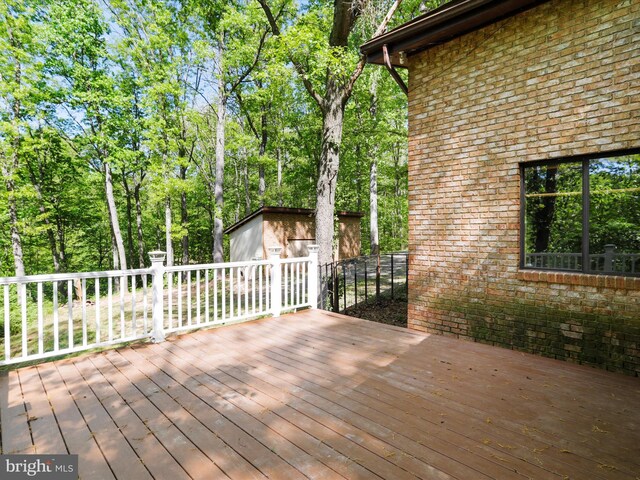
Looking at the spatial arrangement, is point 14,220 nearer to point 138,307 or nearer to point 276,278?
point 138,307

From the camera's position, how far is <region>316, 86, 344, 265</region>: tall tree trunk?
288 inches

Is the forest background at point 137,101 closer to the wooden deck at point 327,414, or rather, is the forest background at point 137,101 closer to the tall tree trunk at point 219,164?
the tall tree trunk at point 219,164

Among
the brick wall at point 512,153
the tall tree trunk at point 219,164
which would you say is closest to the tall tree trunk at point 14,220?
the tall tree trunk at point 219,164

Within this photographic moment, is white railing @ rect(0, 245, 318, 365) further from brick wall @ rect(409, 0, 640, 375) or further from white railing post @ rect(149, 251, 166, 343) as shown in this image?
brick wall @ rect(409, 0, 640, 375)

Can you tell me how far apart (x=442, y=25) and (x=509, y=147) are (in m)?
1.73

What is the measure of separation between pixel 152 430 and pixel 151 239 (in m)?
26.1

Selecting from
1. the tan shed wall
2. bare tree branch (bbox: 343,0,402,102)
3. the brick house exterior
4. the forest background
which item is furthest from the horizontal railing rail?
the tan shed wall

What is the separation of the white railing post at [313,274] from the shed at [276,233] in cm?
748

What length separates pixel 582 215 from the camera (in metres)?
3.73

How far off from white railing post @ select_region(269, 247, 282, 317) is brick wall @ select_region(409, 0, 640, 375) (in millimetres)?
2102

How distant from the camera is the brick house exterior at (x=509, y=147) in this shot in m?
3.38

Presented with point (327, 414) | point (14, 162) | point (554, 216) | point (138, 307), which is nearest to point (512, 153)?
point (554, 216)

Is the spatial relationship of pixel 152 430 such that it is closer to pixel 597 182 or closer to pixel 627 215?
pixel 597 182

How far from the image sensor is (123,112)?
48.5ft
